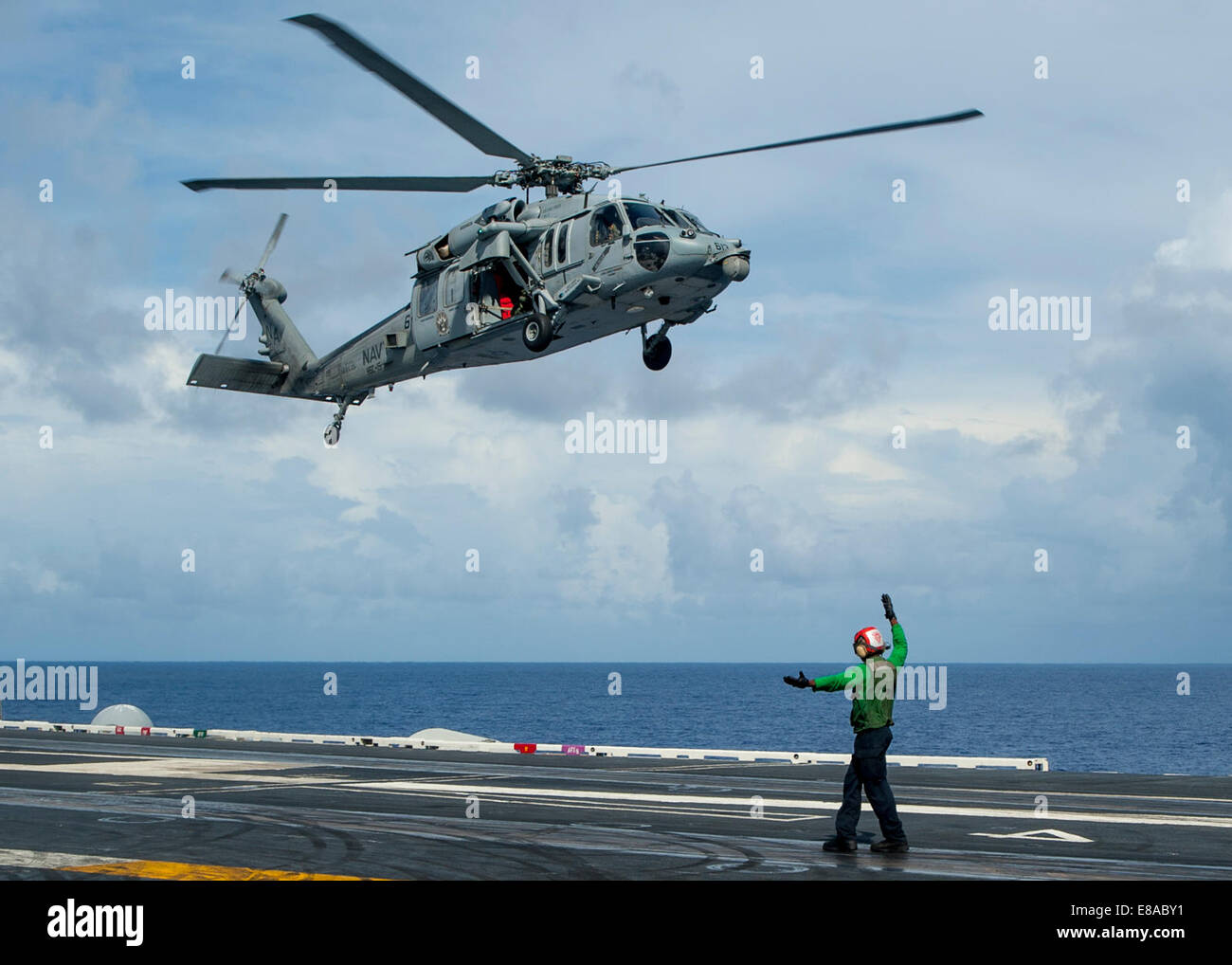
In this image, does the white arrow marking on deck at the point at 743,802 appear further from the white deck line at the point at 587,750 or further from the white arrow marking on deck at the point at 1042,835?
the white deck line at the point at 587,750

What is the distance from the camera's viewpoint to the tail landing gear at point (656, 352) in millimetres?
23906

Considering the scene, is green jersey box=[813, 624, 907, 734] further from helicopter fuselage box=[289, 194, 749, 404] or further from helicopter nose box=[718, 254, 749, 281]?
helicopter fuselage box=[289, 194, 749, 404]

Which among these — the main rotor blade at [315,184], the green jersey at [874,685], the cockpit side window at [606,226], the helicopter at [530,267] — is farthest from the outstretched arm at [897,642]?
the main rotor blade at [315,184]

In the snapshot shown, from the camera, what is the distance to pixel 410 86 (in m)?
19.2

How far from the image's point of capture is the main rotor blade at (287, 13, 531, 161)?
57.0 ft

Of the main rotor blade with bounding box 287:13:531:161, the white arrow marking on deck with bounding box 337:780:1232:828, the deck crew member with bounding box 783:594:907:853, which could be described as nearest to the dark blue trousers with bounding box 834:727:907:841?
the deck crew member with bounding box 783:594:907:853

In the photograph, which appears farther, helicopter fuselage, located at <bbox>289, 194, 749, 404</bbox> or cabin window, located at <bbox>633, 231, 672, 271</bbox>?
helicopter fuselage, located at <bbox>289, 194, 749, 404</bbox>

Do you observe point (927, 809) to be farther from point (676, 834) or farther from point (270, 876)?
point (270, 876)

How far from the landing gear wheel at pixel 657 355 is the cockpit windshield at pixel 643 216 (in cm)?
264

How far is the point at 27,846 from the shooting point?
14391mm

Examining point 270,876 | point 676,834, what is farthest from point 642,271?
point 270,876

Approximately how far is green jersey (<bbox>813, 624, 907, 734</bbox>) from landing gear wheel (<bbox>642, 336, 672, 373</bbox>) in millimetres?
11546

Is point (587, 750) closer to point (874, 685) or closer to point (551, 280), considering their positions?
point (551, 280)

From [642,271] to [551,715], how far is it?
11756cm
